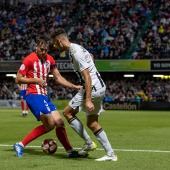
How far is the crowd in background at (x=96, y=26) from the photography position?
42188 millimetres

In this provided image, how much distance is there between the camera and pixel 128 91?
42.2m

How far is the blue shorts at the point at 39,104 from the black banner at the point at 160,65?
1269 inches

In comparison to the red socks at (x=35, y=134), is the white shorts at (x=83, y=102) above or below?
above

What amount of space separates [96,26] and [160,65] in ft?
24.4

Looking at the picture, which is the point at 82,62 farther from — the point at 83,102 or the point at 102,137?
the point at 102,137

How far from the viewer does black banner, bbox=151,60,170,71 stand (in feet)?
136

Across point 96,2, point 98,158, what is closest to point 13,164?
point 98,158

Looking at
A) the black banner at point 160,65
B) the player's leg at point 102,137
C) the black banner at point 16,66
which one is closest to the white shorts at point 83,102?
the player's leg at point 102,137

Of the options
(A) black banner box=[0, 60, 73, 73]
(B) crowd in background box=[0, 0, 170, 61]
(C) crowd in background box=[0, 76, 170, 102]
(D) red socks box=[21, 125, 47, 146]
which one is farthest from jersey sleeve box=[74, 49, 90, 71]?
(A) black banner box=[0, 60, 73, 73]

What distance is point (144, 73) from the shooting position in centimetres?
4525

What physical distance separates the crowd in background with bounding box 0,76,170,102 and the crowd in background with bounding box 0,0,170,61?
2759 mm

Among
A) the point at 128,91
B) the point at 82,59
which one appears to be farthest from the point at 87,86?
the point at 128,91

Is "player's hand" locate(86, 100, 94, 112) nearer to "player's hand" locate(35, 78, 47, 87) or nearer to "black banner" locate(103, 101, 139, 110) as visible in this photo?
"player's hand" locate(35, 78, 47, 87)

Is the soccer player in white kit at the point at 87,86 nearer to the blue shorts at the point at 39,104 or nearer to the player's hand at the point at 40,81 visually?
the blue shorts at the point at 39,104
